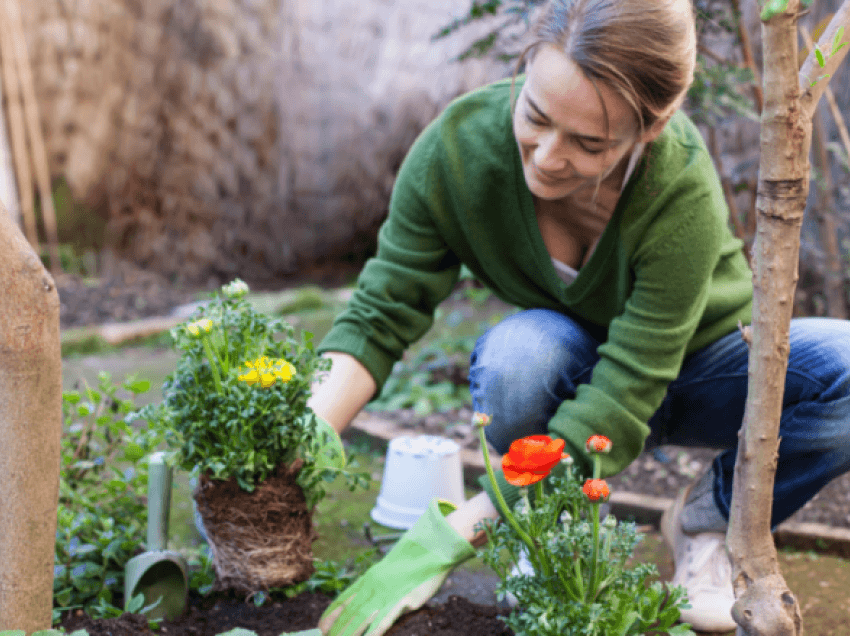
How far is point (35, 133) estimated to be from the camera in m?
4.54

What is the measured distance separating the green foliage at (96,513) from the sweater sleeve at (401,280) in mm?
406

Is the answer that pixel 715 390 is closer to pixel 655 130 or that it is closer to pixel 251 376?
pixel 655 130

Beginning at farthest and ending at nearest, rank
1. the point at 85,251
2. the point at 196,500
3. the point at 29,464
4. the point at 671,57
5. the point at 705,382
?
the point at 85,251, the point at 705,382, the point at 196,500, the point at 671,57, the point at 29,464

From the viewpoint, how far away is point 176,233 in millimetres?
4938

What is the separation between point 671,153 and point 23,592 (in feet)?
3.94

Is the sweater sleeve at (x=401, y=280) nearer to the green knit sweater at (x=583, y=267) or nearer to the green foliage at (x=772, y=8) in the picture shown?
the green knit sweater at (x=583, y=267)

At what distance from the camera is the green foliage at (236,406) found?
3.84ft

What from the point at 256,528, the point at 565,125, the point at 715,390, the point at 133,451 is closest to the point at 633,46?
the point at 565,125

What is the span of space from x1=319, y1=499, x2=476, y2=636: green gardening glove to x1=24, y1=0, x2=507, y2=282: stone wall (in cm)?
374

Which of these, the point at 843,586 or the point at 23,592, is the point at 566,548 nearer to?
the point at 23,592

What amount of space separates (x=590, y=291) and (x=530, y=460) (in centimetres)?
56

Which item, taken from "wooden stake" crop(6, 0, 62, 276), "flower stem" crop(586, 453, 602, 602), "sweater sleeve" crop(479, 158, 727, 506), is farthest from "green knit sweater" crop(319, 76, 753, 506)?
"wooden stake" crop(6, 0, 62, 276)

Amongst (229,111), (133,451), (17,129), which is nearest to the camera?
(133,451)

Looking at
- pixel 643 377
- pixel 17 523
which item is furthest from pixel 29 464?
pixel 643 377
